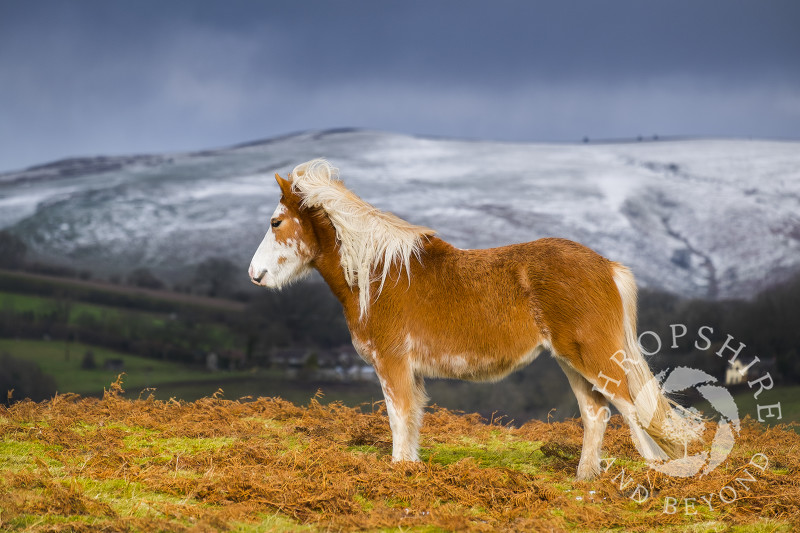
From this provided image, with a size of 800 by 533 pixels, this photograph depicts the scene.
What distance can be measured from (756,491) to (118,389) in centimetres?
746

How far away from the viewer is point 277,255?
621cm

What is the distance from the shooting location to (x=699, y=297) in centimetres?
1719

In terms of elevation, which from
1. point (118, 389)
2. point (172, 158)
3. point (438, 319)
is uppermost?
point (172, 158)

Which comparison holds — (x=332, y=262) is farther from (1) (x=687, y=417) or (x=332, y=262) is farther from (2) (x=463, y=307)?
(1) (x=687, y=417)

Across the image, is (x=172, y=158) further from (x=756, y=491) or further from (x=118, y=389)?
(x=756, y=491)

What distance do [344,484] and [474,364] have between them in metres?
1.47

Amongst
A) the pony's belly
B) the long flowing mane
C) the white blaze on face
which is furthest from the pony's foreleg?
the white blaze on face

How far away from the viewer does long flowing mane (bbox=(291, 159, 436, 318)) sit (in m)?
6.03

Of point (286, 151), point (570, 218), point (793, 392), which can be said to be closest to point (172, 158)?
point (286, 151)

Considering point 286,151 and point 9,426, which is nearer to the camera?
point 9,426

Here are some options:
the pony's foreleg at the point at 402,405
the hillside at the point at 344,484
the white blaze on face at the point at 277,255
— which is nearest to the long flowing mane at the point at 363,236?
the white blaze on face at the point at 277,255

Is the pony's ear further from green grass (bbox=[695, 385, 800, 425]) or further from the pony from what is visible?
green grass (bbox=[695, 385, 800, 425])

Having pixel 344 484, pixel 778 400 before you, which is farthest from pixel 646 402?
pixel 778 400

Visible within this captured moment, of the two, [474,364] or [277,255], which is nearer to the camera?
[474,364]
